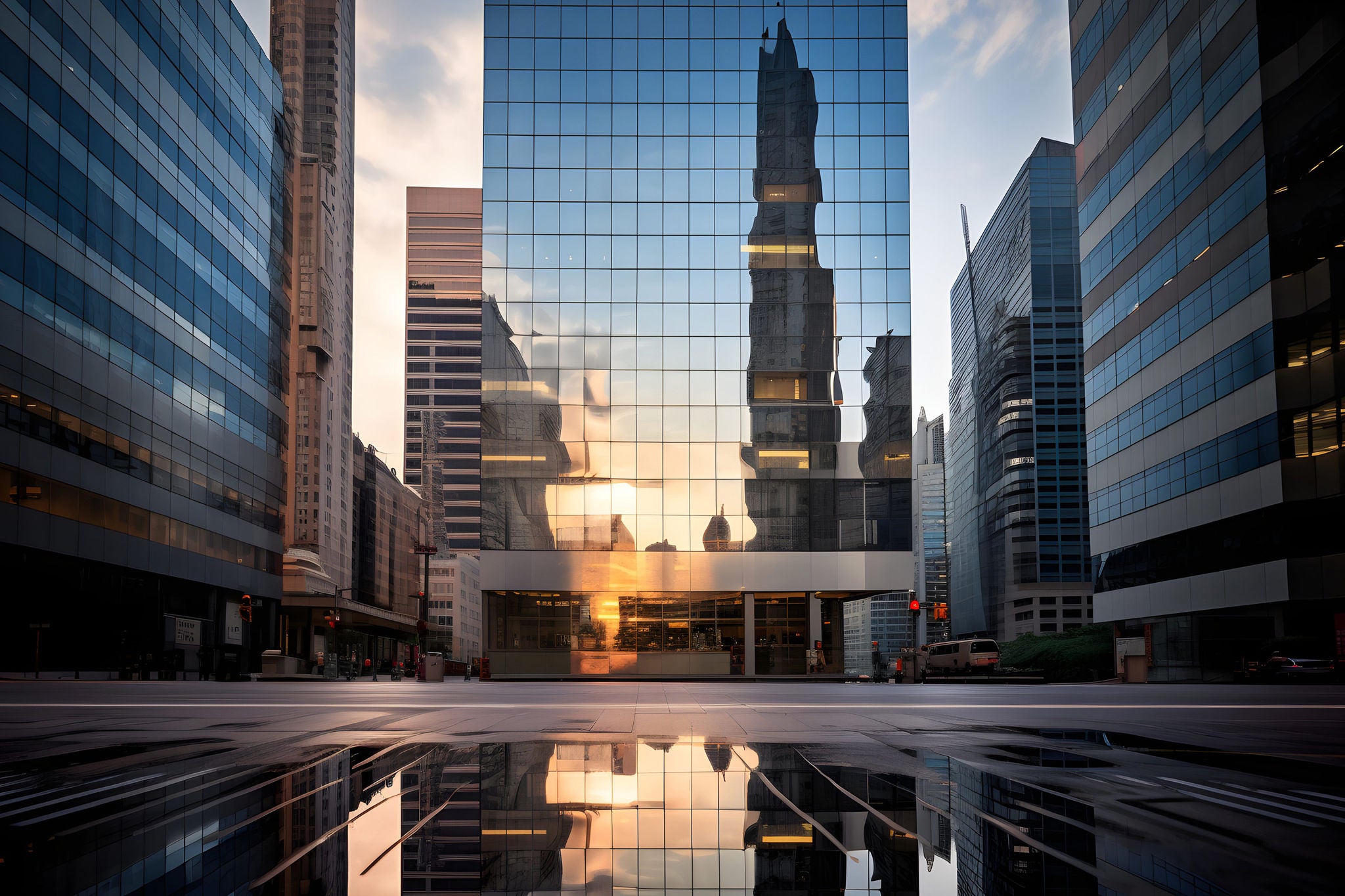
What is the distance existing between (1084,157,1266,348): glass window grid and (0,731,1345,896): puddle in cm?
5227

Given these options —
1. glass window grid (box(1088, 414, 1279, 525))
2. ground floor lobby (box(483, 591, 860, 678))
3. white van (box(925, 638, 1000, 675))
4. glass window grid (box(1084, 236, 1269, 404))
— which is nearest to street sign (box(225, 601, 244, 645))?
ground floor lobby (box(483, 591, 860, 678))

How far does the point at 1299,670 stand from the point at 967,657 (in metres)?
26.4

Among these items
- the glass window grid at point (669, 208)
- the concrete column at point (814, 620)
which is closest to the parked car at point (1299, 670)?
the concrete column at point (814, 620)

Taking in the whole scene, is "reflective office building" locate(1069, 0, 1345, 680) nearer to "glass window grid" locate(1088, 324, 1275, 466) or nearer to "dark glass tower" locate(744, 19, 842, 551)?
"glass window grid" locate(1088, 324, 1275, 466)

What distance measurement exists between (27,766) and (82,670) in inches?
1932

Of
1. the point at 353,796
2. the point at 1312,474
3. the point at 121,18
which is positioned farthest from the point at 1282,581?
the point at 121,18

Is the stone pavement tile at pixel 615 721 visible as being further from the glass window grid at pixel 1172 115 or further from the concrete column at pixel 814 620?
the glass window grid at pixel 1172 115

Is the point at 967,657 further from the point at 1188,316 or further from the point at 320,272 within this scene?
the point at 320,272

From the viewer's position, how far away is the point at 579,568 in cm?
6412

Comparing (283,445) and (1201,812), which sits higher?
(283,445)

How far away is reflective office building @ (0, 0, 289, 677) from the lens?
47438 mm

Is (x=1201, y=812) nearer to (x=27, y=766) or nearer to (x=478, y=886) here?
(x=478, y=886)

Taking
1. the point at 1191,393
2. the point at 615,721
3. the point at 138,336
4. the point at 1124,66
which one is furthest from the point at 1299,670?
the point at 138,336

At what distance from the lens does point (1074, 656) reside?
90438 mm
